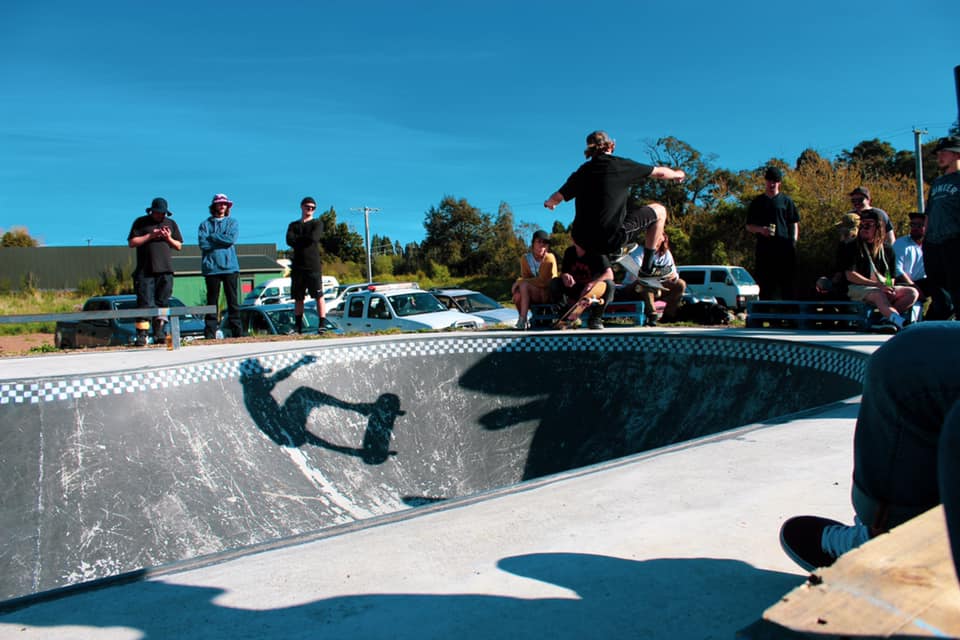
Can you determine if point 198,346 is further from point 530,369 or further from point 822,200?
point 822,200

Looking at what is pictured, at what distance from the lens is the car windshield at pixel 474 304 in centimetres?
1288

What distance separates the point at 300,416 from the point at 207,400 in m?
0.66

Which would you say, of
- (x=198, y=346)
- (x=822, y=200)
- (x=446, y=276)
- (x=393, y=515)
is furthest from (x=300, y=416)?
(x=446, y=276)

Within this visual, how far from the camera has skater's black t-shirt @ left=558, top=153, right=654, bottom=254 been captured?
4.43m

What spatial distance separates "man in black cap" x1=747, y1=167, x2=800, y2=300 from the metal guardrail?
6.13 m

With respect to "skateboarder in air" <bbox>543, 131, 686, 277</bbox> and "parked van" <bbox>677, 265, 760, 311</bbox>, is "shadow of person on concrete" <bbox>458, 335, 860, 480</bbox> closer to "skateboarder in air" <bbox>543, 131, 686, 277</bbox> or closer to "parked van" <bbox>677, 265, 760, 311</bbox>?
"skateboarder in air" <bbox>543, 131, 686, 277</bbox>

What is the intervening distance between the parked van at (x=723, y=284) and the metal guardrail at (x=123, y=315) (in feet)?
50.4

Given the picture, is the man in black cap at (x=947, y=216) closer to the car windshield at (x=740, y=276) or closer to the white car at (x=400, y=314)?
the white car at (x=400, y=314)

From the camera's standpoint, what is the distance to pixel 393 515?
2.21m

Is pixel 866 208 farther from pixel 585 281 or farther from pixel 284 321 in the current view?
pixel 284 321

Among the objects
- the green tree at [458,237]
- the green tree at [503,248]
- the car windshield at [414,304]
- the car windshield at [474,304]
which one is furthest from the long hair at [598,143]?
the green tree at [458,237]

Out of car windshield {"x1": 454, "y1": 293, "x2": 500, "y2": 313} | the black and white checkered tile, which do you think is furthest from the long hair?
car windshield {"x1": 454, "y1": 293, "x2": 500, "y2": 313}

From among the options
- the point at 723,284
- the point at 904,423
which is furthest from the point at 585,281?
the point at 723,284

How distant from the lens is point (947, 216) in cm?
458
